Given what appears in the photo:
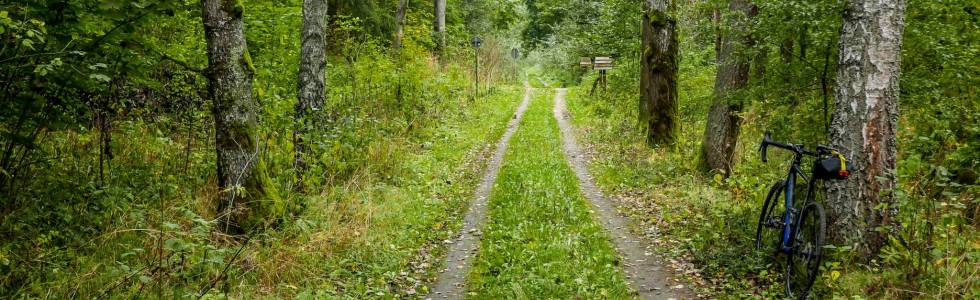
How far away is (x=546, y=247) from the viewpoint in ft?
23.1

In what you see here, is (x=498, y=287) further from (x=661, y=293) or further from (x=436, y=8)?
(x=436, y=8)

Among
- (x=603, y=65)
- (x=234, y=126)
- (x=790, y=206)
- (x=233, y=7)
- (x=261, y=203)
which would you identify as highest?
(x=233, y=7)

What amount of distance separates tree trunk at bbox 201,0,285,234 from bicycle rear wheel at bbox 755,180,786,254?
5183 mm

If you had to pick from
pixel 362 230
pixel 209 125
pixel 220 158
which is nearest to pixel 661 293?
pixel 362 230

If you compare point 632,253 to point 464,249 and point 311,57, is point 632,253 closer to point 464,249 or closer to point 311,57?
point 464,249

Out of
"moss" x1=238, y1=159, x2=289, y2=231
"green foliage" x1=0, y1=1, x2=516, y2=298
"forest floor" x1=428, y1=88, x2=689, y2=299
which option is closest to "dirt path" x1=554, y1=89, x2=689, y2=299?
"forest floor" x1=428, y1=88, x2=689, y2=299

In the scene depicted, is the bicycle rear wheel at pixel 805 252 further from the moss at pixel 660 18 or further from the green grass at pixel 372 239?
the moss at pixel 660 18

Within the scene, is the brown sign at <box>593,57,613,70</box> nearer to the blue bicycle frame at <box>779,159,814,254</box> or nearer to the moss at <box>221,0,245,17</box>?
the blue bicycle frame at <box>779,159,814,254</box>

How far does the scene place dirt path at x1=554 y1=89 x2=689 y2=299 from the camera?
606 cm

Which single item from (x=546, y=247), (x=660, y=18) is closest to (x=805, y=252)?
(x=546, y=247)

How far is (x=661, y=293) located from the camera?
19.5 feet

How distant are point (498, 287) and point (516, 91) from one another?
28383mm

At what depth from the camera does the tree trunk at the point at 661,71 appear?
518 inches

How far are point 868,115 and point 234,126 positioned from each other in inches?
234
